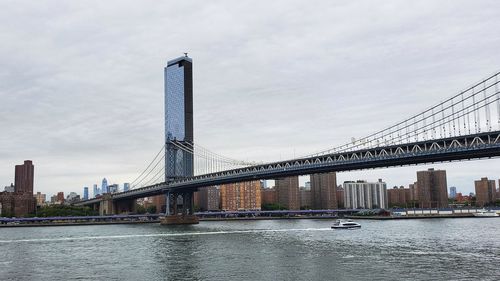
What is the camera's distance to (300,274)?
3669 cm

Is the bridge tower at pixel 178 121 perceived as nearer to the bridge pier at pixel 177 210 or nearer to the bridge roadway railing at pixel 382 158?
the bridge pier at pixel 177 210

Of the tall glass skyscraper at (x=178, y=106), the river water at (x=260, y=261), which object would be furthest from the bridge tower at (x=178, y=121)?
the river water at (x=260, y=261)

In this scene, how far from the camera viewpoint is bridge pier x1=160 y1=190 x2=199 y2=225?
5084 inches

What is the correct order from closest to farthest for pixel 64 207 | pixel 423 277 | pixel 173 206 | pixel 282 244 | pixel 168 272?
pixel 423 277
pixel 168 272
pixel 282 244
pixel 173 206
pixel 64 207

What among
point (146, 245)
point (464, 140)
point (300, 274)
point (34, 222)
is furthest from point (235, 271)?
point (34, 222)

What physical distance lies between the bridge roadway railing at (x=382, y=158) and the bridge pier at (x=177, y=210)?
17719 mm

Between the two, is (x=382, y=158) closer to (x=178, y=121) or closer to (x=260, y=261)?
(x=260, y=261)

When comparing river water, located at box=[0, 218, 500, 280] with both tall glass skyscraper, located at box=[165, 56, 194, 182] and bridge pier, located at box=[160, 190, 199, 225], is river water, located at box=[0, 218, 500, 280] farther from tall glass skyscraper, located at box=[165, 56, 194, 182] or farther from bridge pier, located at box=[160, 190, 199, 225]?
tall glass skyscraper, located at box=[165, 56, 194, 182]

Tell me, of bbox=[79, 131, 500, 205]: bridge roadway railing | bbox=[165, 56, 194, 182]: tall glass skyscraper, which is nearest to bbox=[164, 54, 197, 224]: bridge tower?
bbox=[165, 56, 194, 182]: tall glass skyscraper

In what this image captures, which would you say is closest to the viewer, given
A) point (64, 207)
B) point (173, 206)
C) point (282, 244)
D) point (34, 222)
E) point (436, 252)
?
point (436, 252)

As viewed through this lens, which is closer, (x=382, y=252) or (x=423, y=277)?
(x=423, y=277)

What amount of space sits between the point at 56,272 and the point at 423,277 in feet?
89.6

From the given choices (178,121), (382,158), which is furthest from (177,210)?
(382,158)

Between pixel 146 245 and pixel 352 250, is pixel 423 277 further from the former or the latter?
pixel 146 245
